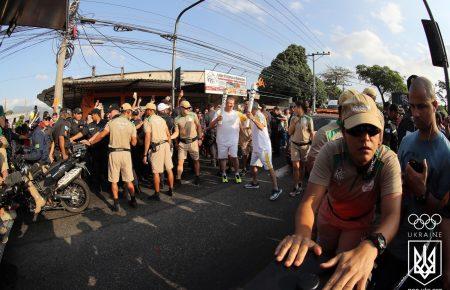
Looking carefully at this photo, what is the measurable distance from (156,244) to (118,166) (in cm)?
234

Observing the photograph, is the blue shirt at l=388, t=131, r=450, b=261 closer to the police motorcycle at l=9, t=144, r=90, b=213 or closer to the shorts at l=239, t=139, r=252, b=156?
the police motorcycle at l=9, t=144, r=90, b=213

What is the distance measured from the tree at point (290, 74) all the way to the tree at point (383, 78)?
24733 millimetres

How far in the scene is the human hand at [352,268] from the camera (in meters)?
Answer: 1.29

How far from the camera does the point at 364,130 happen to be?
1823 millimetres

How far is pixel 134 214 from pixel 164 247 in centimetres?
174

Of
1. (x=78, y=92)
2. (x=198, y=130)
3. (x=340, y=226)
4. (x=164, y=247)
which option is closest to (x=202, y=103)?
(x=78, y=92)

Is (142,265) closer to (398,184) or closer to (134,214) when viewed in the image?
(134,214)

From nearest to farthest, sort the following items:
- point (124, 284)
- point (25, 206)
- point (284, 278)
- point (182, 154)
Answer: point (284, 278) → point (124, 284) → point (25, 206) → point (182, 154)

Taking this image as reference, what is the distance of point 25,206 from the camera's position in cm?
663

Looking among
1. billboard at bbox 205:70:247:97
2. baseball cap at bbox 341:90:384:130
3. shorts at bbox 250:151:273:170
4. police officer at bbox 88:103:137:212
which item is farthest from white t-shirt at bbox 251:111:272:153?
billboard at bbox 205:70:247:97

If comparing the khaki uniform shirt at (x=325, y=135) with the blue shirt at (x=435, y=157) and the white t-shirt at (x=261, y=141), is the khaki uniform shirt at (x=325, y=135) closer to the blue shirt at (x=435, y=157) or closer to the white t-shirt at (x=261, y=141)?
the blue shirt at (x=435, y=157)

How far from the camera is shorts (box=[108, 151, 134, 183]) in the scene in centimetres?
656

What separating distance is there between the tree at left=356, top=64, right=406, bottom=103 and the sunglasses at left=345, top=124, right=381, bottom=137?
66593 millimetres

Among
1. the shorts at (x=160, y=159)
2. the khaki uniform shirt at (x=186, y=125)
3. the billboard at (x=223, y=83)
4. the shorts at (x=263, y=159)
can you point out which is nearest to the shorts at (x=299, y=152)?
the shorts at (x=263, y=159)
